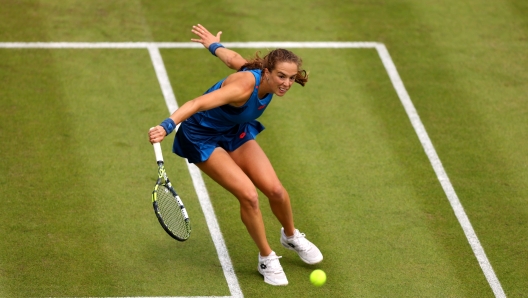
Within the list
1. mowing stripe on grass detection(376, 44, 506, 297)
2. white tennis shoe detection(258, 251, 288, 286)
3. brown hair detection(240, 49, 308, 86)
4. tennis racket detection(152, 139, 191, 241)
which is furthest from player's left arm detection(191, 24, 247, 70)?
mowing stripe on grass detection(376, 44, 506, 297)

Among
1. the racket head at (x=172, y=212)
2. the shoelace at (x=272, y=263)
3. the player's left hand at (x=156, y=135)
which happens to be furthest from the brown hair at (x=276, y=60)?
the shoelace at (x=272, y=263)

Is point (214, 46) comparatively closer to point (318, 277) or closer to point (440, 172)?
point (318, 277)

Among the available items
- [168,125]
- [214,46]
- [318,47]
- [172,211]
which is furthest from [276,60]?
[318,47]

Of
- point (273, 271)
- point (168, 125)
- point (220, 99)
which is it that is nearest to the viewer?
point (168, 125)

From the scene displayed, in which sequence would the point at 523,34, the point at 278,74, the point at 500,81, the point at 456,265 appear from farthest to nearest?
the point at 523,34
the point at 500,81
the point at 456,265
the point at 278,74

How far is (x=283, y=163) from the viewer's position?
9.95m

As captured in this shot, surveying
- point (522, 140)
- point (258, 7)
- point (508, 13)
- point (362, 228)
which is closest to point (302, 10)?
point (258, 7)

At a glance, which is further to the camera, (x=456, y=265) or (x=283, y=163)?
(x=283, y=163)

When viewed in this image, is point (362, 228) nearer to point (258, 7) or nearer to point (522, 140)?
point (522, 140)

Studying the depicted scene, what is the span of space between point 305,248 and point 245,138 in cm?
121

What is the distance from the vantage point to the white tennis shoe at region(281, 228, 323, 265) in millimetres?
8297

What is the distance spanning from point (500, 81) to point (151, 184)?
5.10 meters

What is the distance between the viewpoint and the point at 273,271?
26.5ft

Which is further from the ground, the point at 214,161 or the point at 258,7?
the point at 214,161
